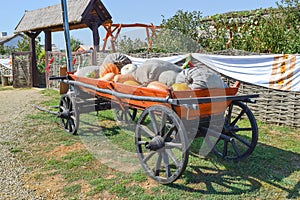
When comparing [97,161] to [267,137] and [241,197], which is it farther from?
[267,137]

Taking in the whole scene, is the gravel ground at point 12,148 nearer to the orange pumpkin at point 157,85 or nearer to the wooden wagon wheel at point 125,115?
the orange pumpkin at point 157,85

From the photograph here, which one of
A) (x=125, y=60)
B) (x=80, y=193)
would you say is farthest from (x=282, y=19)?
(x=80, y=193)

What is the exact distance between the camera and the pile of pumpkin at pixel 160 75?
127 inches

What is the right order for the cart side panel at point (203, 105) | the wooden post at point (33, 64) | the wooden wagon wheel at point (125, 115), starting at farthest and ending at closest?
1. the wooden post at point (33, 64)
2. the wooden wagon wheel at point (125, 115)
3. the cart side panel at point (203, 105)

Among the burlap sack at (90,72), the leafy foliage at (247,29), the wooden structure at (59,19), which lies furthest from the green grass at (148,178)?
the wooden structure at (59,19)

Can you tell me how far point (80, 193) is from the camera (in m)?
3.12

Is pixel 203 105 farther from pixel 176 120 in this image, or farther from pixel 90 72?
pixel 90 72

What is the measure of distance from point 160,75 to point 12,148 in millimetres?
2583

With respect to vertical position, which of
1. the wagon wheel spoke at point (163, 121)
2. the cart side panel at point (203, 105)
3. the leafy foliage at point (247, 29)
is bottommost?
the wagon wheel spoke at point (163, 121)

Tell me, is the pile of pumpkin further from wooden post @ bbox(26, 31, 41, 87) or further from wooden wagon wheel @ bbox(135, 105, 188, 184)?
wooden post @ bbox(26, 31, 41, 87)

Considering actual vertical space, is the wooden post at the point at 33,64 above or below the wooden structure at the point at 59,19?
below

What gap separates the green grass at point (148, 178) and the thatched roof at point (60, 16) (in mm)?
5211

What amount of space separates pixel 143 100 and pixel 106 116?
3.20 m

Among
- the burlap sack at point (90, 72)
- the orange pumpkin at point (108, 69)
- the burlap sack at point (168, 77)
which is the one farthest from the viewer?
the burlap sack at point (90, 72)
